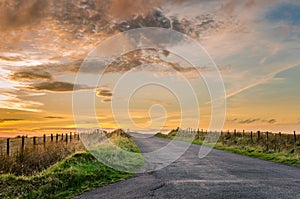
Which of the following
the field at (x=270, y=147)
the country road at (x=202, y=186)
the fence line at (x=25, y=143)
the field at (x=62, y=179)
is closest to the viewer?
the country road at (x=202, y=186)

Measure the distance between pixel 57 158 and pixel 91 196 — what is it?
9691 mm

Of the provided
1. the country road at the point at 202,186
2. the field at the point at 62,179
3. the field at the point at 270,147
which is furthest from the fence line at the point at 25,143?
the field at the point at 270,147

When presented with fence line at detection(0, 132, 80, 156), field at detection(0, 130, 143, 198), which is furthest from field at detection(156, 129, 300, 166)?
fence line at detection(0, 132, 80, 156)

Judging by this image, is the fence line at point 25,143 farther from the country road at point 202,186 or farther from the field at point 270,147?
the field at point 270,147

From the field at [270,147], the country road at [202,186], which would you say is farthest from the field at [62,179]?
the field at [270,147]

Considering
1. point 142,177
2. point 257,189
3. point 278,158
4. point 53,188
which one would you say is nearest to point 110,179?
point 142,177

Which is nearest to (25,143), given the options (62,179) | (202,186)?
(62,179)

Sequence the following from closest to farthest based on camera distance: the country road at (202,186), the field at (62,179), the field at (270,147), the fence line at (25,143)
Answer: the country road at (202,186) < the field at (62,179) < the fence line at (25,143) < the field at (270,147)

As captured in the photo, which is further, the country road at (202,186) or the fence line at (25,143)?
the fence line at (25,143)

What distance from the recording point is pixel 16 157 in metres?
16.1

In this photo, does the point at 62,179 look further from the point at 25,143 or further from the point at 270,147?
the point at 270,147

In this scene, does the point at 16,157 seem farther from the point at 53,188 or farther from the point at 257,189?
the point at 257,189

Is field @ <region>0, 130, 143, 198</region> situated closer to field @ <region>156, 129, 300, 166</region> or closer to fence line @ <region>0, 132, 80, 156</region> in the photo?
fence line @ <region>0, 132, 80, 156</region>

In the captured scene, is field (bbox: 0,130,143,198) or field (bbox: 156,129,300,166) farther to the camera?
field (bbox: 156,129,300,166)
